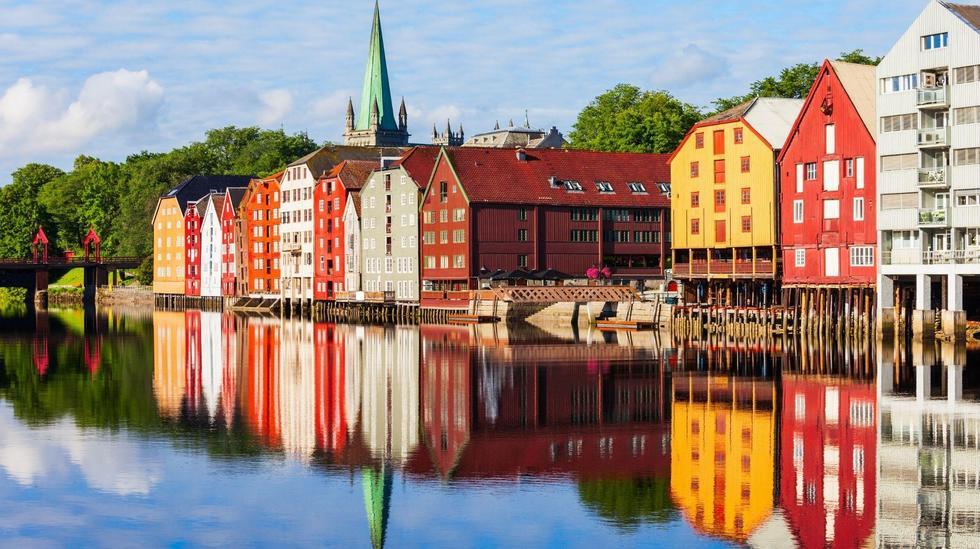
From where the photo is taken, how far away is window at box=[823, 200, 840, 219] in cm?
7825

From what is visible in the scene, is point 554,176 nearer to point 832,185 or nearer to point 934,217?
point 832,185

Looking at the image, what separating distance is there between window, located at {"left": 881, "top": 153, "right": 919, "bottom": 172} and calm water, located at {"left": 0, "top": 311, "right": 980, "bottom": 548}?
12780 mm

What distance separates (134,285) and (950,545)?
16797 cm

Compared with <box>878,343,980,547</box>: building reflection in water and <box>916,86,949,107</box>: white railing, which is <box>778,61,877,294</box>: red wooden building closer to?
<box>916,86,949,107</box>: white railing

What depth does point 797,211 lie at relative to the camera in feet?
265

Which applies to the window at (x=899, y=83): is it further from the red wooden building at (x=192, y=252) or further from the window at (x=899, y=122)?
the red wooden building at (x=192, y=252)

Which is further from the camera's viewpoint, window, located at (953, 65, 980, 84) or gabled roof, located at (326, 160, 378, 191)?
gabled roof, located at (326, 160, 378, 191)

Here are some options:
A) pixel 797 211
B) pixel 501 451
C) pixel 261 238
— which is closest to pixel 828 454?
pixel 501 451

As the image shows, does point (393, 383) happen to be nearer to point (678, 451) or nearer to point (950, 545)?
point (678, 451)

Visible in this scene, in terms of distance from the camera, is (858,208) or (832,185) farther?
(832,185)

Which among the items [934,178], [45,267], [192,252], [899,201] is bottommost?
[45,267]

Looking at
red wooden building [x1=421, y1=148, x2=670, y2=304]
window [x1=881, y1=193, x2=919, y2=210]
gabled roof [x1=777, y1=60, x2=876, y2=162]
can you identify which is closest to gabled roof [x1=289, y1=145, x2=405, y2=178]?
red wooden building [x1=421, y1=148, x2=670, y2=304]

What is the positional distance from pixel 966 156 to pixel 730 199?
19.0 m

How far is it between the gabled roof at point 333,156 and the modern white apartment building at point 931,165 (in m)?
71.7
